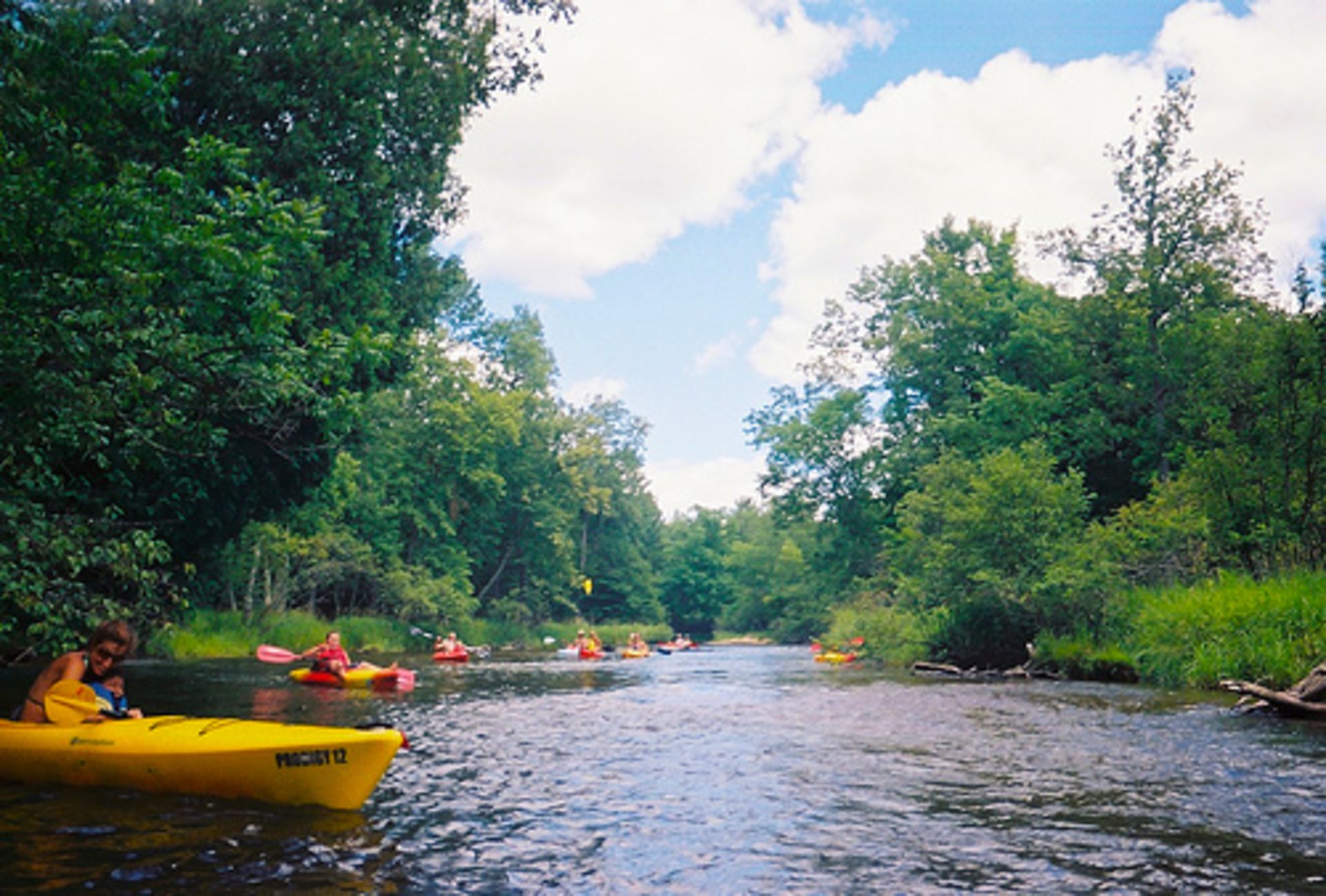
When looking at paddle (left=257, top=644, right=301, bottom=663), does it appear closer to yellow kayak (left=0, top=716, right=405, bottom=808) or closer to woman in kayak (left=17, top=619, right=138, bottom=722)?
woman in kayak (left=17, top=619, right=138, bottom=722)

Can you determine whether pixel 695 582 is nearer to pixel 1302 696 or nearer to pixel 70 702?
pixel 1302 696

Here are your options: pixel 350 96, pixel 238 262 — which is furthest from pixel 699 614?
pixel 238 262

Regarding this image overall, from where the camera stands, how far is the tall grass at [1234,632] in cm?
1160

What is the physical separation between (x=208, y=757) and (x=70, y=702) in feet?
5.08

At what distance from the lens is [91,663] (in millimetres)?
6688

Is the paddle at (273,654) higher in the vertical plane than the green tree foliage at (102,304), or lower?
lower

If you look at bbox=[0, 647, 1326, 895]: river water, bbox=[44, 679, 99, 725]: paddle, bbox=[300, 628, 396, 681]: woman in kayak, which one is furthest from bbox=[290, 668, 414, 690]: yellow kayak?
bbox=[44, 679, 99, 725]: paddle

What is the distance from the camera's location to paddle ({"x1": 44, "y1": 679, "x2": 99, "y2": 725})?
650 centimetres

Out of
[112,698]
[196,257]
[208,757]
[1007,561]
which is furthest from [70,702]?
[1007,561]

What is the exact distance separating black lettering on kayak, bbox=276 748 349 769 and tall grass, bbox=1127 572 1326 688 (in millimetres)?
11279

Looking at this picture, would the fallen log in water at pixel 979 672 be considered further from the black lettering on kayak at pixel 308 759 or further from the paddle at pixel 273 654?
the black lettering on kayak at pixel 308 759

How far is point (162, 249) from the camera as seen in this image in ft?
23.0

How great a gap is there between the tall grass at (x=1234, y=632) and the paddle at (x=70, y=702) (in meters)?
12.8

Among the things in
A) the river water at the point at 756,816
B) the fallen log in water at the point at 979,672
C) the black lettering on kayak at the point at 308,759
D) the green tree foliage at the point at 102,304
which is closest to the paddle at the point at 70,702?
the river water at the point at 756,816
